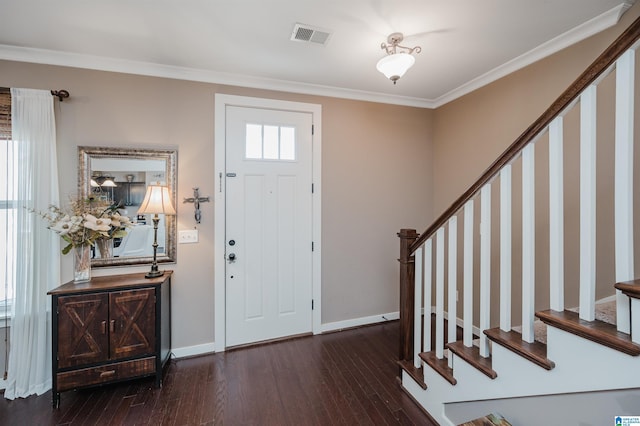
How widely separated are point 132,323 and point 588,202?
290 cm

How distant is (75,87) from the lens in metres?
2.38

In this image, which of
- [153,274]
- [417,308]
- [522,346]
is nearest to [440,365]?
[417,308]

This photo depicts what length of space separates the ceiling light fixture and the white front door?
1118mm

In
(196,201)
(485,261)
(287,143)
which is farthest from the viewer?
(287,143)

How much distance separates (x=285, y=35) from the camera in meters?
2.11

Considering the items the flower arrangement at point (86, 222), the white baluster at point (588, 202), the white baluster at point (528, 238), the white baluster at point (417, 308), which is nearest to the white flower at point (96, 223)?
the flower arrangement at point (86, 222)

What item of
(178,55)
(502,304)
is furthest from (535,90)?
(178,55)

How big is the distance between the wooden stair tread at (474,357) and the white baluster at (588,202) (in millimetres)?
564

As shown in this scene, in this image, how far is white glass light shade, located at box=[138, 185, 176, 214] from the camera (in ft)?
7.63

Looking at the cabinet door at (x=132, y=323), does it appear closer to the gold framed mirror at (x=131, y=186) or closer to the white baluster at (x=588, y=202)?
the gold framed mirror at (x=131, y=186)

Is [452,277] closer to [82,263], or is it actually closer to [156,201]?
[156,201]

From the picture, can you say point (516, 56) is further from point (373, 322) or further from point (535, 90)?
point (373, 322)

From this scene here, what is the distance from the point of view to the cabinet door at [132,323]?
2139 millimetres

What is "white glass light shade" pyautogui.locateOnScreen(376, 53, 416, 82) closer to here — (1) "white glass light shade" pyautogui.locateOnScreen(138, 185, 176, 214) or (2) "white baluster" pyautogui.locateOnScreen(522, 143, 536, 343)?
(2) "white baluster" pyautogui.locateOnScreen(522, 143, 536, 343)
